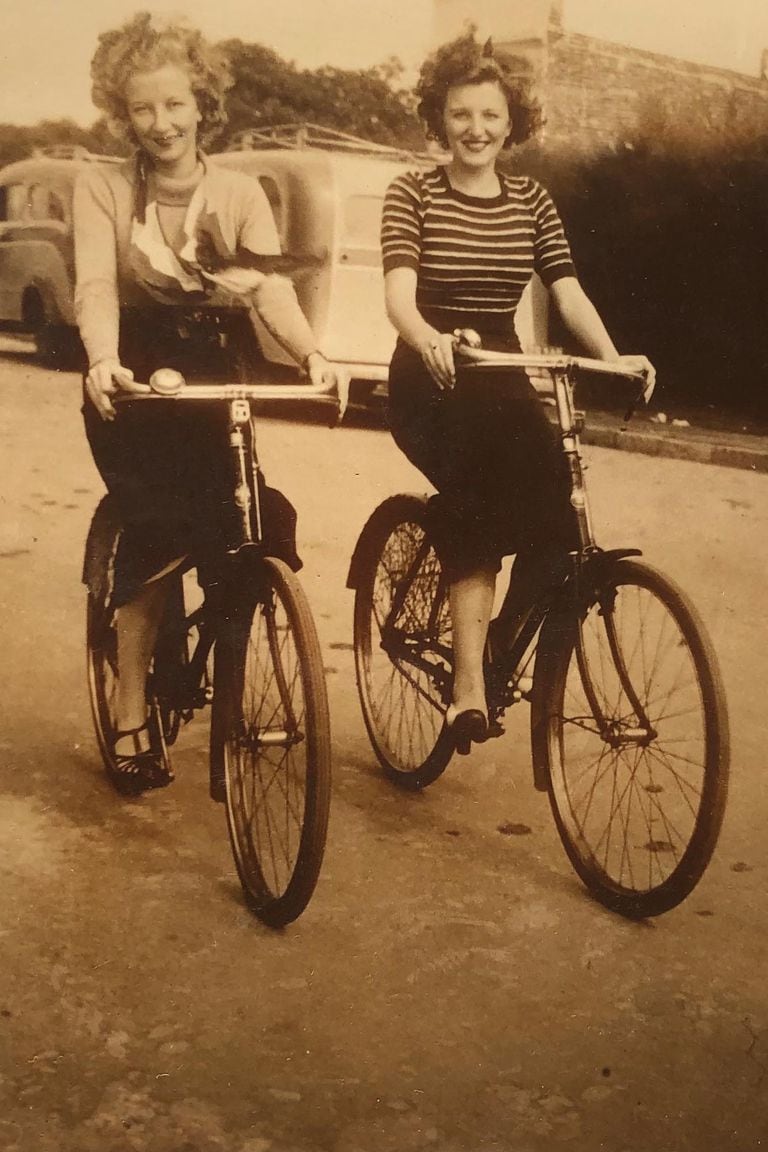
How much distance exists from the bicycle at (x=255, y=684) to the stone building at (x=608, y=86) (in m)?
1.00

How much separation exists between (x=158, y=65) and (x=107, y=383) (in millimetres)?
797

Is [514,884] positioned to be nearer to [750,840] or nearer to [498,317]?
[750,840]

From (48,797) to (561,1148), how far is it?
167 cm

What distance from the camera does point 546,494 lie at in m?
3.00

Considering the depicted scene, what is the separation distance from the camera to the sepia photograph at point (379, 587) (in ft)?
7.75

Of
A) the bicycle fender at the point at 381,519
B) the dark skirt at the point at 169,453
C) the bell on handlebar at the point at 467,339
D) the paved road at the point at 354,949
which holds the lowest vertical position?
the paved road at the point at 354,949

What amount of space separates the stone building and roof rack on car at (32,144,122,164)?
0.85 metres

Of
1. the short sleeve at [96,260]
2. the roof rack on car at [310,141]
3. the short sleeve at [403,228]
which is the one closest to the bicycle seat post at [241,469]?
the short sleeve at [96,260]

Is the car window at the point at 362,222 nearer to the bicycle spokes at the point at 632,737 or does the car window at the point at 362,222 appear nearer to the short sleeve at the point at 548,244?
the short sleeve at the point at 548,244

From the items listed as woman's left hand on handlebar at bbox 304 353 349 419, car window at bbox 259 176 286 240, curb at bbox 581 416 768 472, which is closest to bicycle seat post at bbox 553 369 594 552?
woman's left hand on handlebar at bbox 304 353 349 419

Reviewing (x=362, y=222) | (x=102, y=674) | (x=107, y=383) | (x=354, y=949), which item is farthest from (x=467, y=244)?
(x=354, y=949)

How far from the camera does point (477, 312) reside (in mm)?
3119

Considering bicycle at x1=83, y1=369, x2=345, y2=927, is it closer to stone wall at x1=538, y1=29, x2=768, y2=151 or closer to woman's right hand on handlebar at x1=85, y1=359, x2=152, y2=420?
woman's right hand on handlebar at x1=85, y1=359, x2=152, y2=420

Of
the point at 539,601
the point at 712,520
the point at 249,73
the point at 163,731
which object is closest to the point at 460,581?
the point at 539,601
